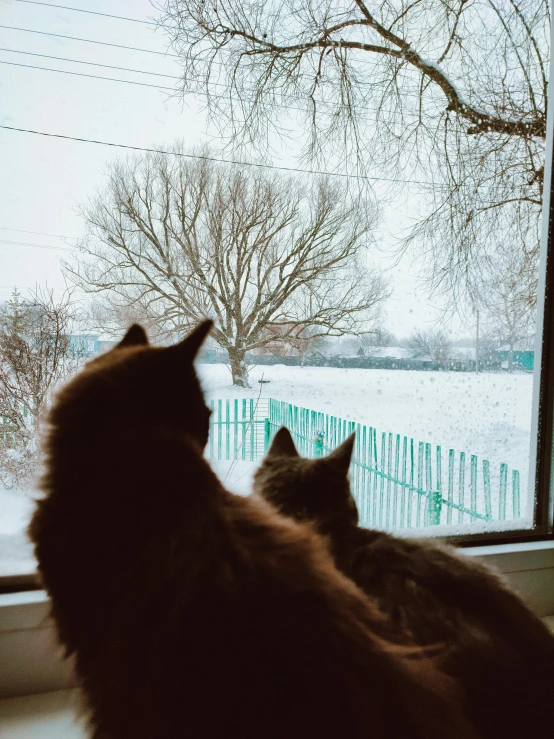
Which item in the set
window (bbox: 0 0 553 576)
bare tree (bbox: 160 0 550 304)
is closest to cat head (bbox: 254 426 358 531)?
window (bbox: 0 0 553 576)

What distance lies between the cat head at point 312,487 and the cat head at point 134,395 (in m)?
0.36

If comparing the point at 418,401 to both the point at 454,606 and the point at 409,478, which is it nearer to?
the point at 409,478

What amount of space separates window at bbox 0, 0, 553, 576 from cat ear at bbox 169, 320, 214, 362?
240 mm

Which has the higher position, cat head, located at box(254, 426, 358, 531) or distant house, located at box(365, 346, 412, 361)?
distant house, located at box(365, 346, 412, 361)

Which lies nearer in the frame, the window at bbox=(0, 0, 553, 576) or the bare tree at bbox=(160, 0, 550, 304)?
the window at bbox=(0, 0, 553, 576)

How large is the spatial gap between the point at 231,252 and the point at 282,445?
0.42 meters

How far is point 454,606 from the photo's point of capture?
2.20ft

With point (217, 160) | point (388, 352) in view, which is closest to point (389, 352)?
point (388, 352)

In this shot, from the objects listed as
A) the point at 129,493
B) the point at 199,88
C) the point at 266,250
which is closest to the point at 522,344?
the point at 266,250

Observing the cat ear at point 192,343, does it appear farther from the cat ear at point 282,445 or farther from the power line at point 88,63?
the power line at point 88,63

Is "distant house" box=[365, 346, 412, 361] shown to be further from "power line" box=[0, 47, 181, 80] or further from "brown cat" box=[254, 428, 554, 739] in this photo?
"power line" box=[0, 47, 181, 80]

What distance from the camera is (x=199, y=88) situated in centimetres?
99

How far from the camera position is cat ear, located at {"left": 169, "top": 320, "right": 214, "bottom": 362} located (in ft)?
1.67

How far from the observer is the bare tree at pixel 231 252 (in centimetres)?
95
